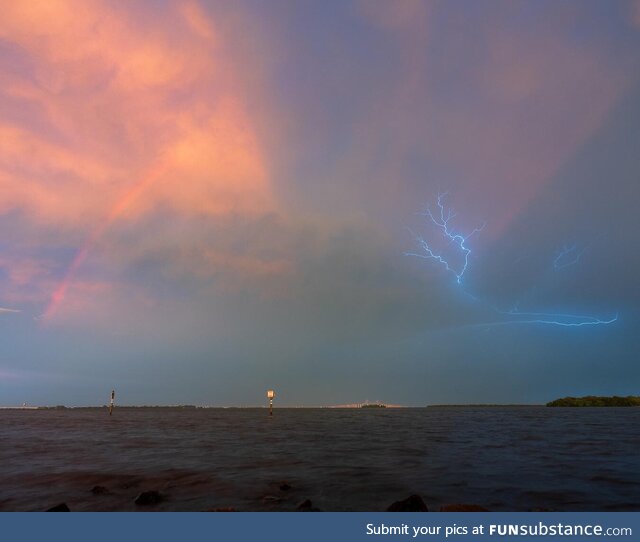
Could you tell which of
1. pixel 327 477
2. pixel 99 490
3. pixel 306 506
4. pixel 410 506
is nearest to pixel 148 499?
pixel 99 490

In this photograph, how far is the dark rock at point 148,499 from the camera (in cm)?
1431

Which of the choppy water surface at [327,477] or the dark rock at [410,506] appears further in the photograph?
the choppy water surface at [327,477]

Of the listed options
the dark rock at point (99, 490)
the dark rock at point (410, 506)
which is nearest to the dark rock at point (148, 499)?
the dark rock at point (99, 490)

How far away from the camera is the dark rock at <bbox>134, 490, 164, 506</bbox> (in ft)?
47.0

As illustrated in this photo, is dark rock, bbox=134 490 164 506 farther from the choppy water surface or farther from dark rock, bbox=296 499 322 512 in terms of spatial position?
dark rock, bbox=296 499 322 512

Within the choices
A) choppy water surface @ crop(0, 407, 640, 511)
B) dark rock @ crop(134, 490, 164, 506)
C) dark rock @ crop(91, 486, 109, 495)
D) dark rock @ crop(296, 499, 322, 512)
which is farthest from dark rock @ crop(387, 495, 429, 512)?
dark rock @ crop(91, 486, 109, 495)

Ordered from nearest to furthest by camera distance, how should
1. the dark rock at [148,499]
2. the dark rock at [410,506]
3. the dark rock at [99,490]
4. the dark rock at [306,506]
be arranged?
the dark rock at [410,506] < the dark rock at [306,506] < the dark rock at [148,499] < the dark rock at [99,490]

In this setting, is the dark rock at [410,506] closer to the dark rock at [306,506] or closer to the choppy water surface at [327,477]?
the choppy water surface at [327,477]

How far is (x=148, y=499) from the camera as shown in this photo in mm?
14531

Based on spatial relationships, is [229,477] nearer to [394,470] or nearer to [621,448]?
[394,470]

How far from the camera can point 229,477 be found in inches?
746

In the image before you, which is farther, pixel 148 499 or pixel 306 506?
pixel 148 499

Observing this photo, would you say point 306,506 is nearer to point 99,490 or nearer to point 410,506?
point 410,506
